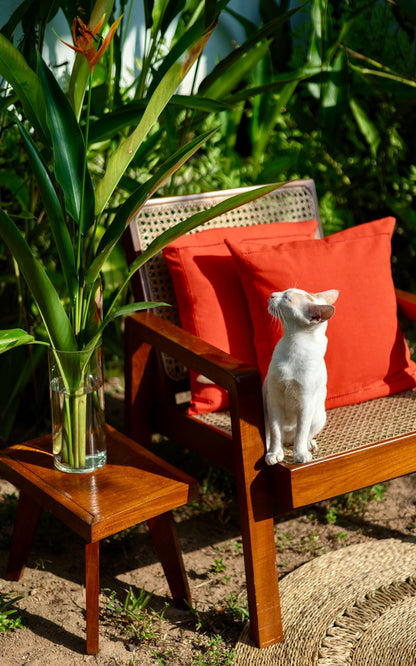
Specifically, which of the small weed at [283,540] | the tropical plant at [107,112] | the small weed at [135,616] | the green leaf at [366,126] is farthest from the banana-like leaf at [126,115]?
the green leaf at [366,126]

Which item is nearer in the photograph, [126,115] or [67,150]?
[67,150]

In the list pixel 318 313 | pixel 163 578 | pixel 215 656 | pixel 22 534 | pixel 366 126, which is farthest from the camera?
pixel 366 126

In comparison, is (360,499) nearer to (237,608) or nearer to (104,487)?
(237,608)

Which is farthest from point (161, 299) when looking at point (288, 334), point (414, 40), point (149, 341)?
point (414, 40)

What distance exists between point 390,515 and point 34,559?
1.15m

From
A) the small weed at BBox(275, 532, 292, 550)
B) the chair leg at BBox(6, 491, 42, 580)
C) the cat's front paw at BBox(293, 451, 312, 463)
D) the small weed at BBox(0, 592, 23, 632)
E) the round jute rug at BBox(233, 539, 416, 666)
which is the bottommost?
the round jute rug at BBox(233, 539, 416, 666)

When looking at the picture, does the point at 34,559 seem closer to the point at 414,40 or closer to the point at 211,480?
the point at 211,480

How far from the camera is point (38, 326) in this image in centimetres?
285

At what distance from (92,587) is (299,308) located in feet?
2.71

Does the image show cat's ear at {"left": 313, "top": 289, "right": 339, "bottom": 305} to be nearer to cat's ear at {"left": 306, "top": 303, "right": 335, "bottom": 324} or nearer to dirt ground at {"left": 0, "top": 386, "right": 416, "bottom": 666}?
cat's ear at {"left": 306, "top": 303, "right": 335, "bottom": 324}

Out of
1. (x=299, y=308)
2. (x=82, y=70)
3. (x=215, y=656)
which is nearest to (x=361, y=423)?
(x=299, y=308)

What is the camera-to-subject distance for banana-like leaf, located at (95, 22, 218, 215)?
1.75 m

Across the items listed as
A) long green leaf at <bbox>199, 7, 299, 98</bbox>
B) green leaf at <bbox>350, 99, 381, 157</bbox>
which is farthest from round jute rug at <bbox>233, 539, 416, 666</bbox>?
green leaf at <bbox>350, 99, 381, 157</bbox>

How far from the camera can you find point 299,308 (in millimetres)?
1903
